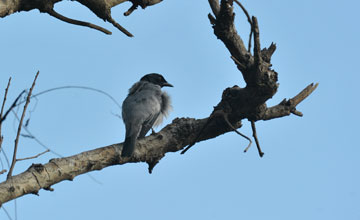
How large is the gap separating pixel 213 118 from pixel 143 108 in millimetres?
2299

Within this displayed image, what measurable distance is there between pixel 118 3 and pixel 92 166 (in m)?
1.63

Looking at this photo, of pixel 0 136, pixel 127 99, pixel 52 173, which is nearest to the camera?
pixel 0 136

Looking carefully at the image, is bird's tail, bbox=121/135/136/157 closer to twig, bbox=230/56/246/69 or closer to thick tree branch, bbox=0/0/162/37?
thick tree branch, bbox=0/0/162/37

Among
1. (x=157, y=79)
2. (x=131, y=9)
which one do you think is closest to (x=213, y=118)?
Result: (x=131, y=9)

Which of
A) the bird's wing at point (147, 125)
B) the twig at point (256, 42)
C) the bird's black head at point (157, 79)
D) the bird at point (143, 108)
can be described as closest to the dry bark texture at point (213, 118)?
the twig at point (256, 42)

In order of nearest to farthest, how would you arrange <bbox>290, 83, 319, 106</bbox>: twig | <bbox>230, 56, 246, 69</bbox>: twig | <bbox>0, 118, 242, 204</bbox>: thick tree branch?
<bbox>0, 118, 242, 204</bbox>: thick tree branch → <bbox>230, 56, 246, 69</bbox>: twig → <bbox>290, 83, 319, 106</bbox>: twig

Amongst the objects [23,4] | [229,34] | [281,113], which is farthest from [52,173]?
[281,113]

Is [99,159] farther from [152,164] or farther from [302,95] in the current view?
[302,95]

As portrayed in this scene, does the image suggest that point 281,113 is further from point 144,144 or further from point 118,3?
point 118,3

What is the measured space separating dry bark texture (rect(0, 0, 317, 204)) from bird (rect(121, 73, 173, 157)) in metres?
1.12

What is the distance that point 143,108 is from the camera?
24.7 feet

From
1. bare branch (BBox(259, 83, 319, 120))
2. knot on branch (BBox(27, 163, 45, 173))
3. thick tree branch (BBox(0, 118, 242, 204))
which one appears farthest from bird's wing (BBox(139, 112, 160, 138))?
knot on branch (BBox(27, 163, 45, 173))

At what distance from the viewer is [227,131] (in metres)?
5.55

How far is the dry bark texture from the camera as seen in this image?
425cm
